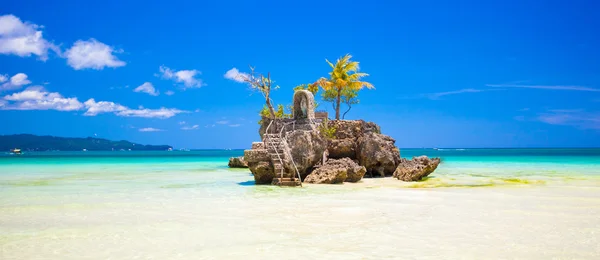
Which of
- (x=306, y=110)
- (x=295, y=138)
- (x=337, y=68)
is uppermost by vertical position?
(x=337, y=68)

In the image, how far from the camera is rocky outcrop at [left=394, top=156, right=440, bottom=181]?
17.5 metres

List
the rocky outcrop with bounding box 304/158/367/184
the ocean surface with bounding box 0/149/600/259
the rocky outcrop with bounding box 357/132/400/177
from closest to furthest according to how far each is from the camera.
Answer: the ocean surface with bounding box 0/149/600/259, the rocky outcrop with bounding box 304/158/367/184, the rocky outcrop with bounding box 357/132/400/177

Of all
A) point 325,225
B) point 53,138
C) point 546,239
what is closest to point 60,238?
point 325,225

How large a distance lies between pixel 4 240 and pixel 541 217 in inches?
369

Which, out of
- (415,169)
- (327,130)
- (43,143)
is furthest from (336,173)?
(43,143)

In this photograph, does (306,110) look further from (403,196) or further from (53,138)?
(53,138)

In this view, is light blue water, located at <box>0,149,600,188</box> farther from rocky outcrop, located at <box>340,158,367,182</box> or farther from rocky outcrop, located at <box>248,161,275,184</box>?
rocky outcrop, located at <box>340,158,367,182</box>

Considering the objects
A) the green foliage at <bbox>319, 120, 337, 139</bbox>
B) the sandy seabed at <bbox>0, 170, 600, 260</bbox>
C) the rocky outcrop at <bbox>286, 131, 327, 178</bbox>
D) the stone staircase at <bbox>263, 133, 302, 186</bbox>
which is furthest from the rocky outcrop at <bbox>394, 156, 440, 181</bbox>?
the stone staircase at <bbox>263, 133, 302, 186</bbox>

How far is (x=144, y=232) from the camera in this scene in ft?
25.1

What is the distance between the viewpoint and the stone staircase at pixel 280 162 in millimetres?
15156

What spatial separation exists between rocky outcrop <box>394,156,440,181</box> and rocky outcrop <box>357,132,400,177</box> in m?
0.87

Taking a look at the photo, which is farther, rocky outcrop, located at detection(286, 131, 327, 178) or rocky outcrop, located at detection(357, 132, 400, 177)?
rocky outcrop, located at detection(357, 132, 400, 177)

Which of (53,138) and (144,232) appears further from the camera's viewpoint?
(53,138)

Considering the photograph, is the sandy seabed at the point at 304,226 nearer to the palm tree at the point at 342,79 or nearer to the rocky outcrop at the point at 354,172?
the rocky outcrop at the point at 354,172
